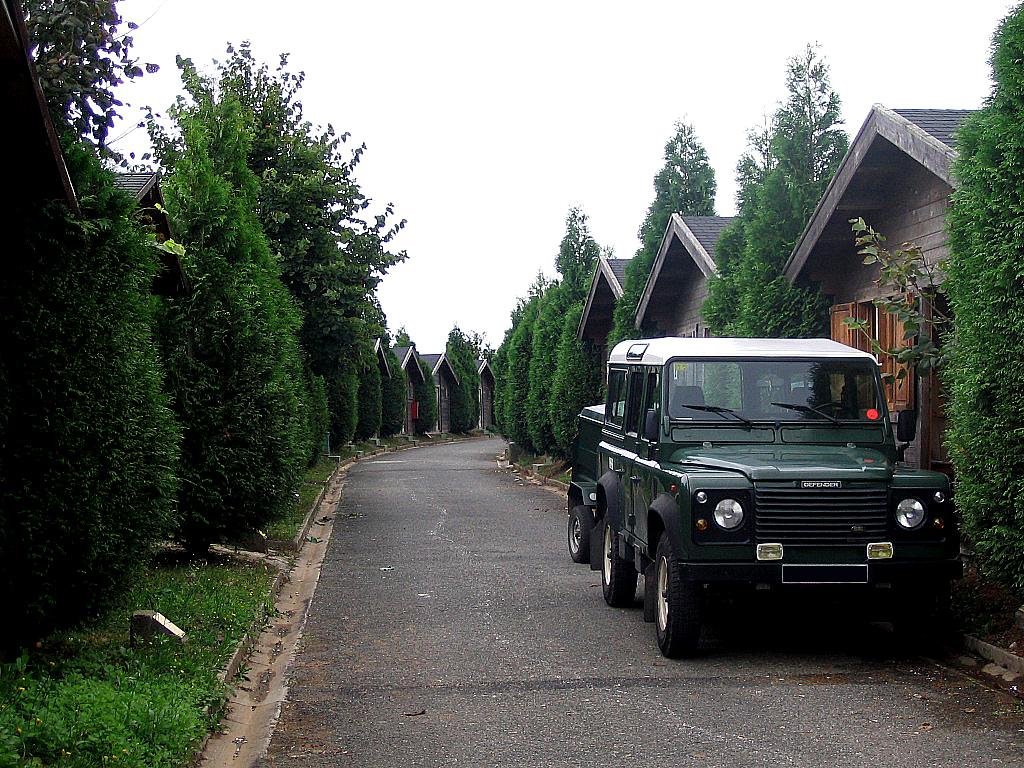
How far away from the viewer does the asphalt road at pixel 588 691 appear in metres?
6.58

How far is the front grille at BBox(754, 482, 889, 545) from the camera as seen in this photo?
27.7ft

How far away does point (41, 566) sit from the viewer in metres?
7.36

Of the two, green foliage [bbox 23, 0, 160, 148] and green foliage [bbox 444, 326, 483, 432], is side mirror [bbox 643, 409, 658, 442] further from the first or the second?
green foliage [bbox 444, 326, 483, 432]

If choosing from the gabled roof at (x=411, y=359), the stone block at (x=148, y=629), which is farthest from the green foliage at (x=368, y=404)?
the stone block at (x=148, y=629)

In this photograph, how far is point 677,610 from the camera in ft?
28.3

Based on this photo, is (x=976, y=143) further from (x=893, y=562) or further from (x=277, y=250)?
(x=277, y=250)

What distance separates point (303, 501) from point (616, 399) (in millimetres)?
11445

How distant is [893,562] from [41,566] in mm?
5611

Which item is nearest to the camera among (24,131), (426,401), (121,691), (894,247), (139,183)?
(24,131)

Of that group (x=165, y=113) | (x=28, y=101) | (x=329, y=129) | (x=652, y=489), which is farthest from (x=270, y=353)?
(x=329, y=129)

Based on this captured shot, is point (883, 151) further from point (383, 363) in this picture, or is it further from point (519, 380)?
point (383, 363)

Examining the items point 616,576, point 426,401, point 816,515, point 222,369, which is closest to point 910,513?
point 816,515

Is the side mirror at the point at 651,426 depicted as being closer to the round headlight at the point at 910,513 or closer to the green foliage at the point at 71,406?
the round headlight at the point at 910,513

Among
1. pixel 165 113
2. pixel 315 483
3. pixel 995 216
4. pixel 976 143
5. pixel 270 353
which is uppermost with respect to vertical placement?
pixel 165 113
